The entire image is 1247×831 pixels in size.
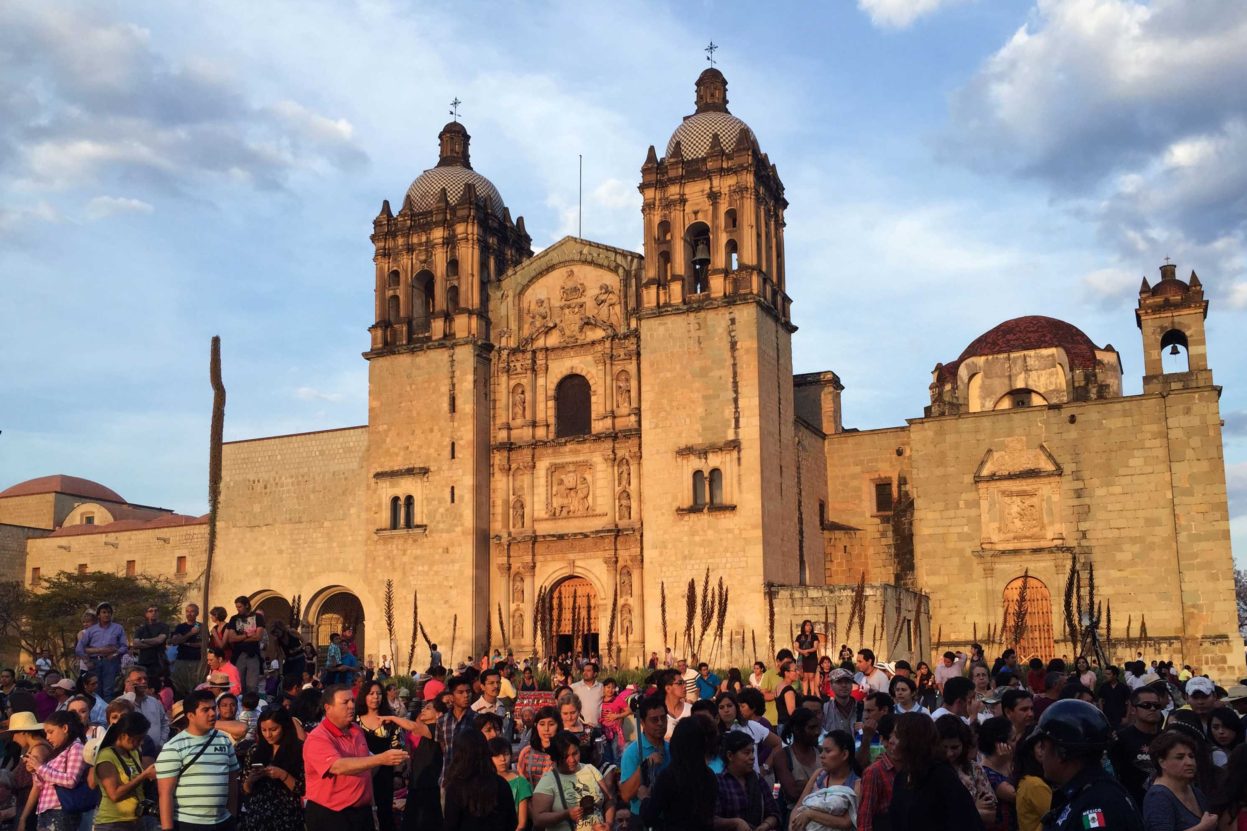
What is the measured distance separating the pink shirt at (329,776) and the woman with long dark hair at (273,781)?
0.72 metres

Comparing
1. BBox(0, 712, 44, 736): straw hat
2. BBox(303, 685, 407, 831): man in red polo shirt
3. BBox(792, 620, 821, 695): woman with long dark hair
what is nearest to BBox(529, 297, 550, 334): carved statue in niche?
BBox(792, 620, 821, 695): woman with long dark hair

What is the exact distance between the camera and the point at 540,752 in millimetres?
8938

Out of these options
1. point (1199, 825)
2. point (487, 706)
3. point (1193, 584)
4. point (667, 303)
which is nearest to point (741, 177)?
point (667, 303)

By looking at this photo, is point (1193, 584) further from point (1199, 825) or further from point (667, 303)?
point (1199, 825)

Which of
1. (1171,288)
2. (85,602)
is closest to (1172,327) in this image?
(1171,288)

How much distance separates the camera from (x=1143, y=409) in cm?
3241

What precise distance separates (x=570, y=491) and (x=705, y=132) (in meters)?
10.6

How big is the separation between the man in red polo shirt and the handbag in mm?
2563

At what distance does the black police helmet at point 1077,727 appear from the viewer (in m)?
5.36

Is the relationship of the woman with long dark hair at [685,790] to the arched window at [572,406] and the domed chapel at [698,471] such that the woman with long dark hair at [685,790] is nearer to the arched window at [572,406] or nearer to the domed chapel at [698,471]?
the domed chapel at [698,471]

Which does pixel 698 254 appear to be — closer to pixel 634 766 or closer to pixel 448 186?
pixel 448 186

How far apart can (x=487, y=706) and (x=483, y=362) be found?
83.5ft

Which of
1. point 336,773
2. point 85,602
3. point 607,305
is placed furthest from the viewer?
point 85,602

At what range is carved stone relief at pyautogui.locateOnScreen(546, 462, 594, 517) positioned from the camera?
35.3 metres
